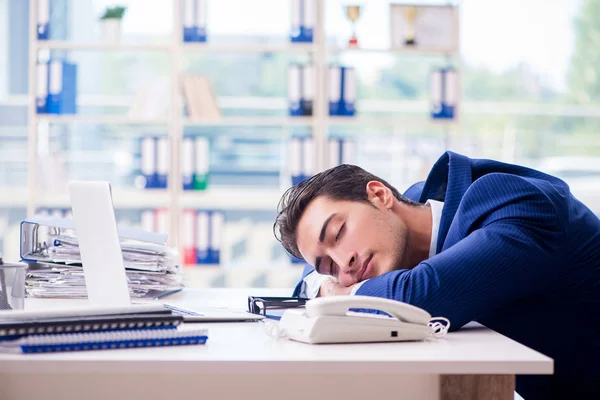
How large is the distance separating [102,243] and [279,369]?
545 millimetres

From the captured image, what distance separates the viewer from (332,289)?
1.67 metres

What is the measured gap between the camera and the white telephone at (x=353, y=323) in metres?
1.17

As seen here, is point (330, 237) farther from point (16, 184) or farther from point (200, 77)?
point (16, 184)

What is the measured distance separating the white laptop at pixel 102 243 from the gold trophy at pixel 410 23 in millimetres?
3379

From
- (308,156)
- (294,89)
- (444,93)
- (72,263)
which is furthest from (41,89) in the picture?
(72,263)

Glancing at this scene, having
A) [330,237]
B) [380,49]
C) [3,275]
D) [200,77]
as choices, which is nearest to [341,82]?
[380,49]

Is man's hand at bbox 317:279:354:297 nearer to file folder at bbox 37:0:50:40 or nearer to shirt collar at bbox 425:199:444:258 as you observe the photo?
shirt collar at bbox 425:199:444:258

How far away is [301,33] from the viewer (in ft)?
14.8

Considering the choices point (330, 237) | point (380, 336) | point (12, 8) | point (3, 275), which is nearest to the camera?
point (380, 336)

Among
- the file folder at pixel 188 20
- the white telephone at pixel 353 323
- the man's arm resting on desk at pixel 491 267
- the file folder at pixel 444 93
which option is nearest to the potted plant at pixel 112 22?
the file folder at pixel 188 20

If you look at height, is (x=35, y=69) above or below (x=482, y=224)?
above

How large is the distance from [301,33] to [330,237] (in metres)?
3.03

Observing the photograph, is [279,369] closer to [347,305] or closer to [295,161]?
[347,305]

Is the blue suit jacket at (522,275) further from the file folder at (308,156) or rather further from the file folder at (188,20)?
the file folder at (188,20)
